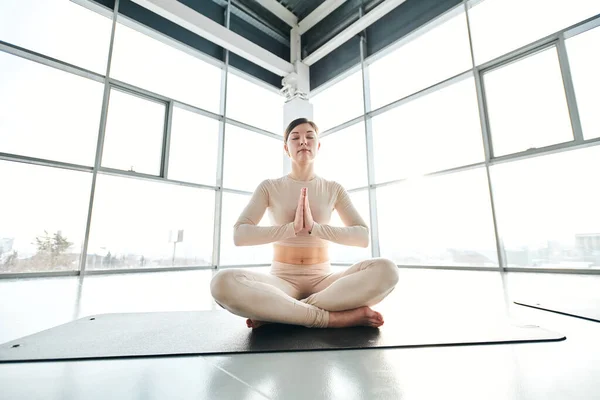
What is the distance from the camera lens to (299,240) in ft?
4.69

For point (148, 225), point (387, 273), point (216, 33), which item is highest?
point (216, 33)

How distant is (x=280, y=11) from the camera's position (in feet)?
17.4

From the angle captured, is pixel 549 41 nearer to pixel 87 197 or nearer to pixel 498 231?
pixel 498 231

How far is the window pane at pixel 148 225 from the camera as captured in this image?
3.51m

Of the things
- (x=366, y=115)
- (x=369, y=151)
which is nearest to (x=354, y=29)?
(x=366, y=115)

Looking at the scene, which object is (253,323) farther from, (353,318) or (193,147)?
(193,147)

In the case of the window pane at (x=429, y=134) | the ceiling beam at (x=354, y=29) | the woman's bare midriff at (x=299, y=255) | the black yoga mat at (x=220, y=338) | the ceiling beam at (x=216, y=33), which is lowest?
the black yoga mat at (x=220, y=338)

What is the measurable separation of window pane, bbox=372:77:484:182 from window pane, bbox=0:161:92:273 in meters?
4.06

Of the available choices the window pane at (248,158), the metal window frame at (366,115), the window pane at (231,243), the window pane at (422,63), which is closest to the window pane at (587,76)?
the metal window frame at (366,115)

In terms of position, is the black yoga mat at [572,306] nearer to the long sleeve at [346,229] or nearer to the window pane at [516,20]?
the long sleeve at [346,229]

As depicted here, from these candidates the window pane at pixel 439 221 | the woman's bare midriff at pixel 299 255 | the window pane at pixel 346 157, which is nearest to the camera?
the woman's bare midriff at pixel 299 255

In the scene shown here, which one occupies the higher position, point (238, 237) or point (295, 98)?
point (295, 98)

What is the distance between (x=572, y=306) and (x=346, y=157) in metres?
3.79

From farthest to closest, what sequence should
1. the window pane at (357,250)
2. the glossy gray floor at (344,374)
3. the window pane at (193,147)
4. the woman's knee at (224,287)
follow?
the window pane at (357,250), the window pane at (193,147), the woman's knee at (224,287), the glossy gray floor at (344,374)
